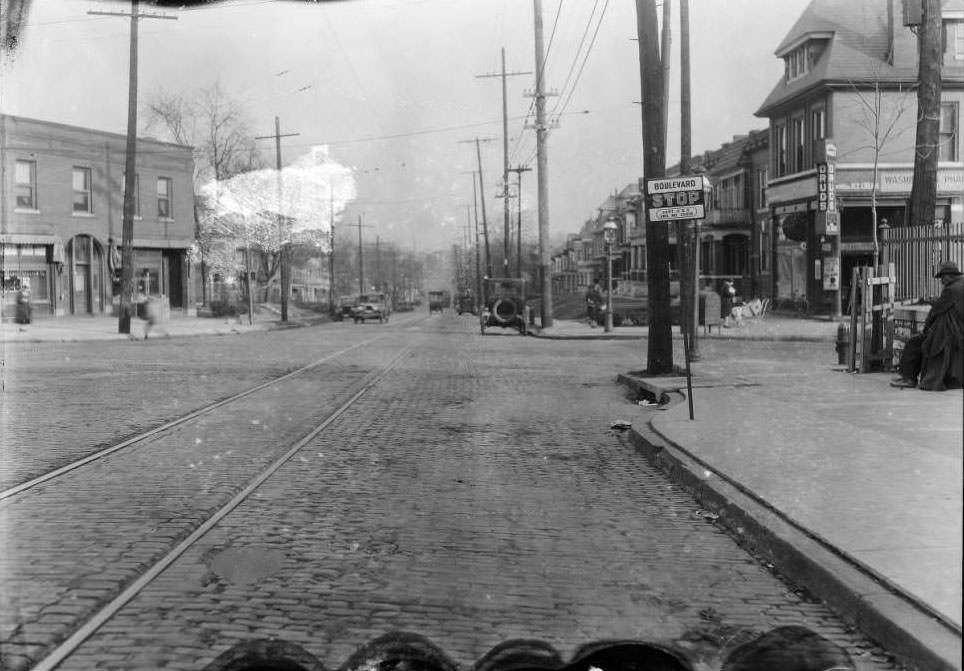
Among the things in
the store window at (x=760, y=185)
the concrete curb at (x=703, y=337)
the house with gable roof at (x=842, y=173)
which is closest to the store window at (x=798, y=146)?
the house with gable roof at (x=842, y=173)

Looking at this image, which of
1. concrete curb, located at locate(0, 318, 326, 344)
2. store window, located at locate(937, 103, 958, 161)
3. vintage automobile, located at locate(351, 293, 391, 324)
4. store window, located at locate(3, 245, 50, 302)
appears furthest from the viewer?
vintage automobile, located at locate(351, 293, 391, 324)

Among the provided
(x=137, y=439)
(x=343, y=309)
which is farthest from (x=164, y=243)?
(x=137, y=439)

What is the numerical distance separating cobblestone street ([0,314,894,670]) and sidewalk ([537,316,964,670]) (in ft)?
0.54

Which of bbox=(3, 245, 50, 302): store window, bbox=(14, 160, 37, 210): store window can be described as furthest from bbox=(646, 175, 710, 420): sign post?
bbox=(3, 245, 50, 302): store window

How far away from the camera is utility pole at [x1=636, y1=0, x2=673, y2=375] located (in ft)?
43.8

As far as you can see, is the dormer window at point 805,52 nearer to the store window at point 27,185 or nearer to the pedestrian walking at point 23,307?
the pedestrian walking at point 23,307

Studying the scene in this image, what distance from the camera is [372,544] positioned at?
199 inches

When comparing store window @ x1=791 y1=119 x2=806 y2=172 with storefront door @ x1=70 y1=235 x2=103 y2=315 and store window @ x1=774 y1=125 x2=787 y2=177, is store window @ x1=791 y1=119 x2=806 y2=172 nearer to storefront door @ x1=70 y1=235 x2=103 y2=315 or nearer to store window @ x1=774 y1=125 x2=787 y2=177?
store window @ x1=774 y1=125 x2=787 y2=177

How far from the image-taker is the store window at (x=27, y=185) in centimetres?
2906

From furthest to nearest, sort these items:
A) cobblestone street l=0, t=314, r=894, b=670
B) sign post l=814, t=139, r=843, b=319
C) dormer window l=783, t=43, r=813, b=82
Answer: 1. sign post l=814, t=139, r=843, b=319
2. dormer window l=783, t=43, r=813, b=82
3. cobblestone street l=0, t=314, r=894, b=670

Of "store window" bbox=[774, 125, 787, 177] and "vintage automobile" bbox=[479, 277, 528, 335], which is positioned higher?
"store window" bbox=[774, 125, 787, 177]

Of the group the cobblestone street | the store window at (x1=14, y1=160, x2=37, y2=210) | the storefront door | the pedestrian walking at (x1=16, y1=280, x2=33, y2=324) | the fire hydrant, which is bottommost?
the cobblestone street

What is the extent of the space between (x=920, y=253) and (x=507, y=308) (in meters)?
19.1

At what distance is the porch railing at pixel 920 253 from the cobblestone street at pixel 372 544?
5.66 meters
